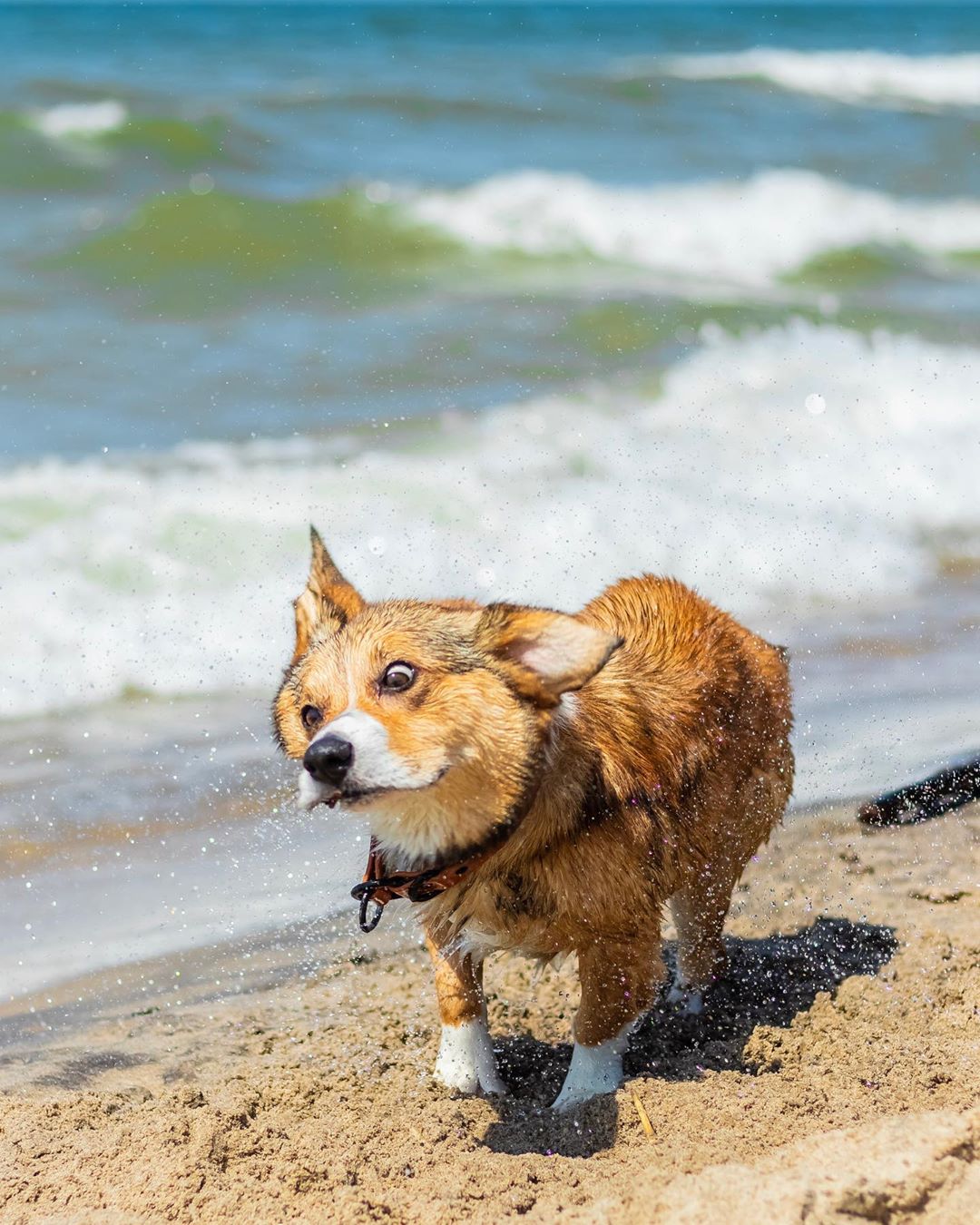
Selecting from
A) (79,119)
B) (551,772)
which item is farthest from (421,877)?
(79,119)

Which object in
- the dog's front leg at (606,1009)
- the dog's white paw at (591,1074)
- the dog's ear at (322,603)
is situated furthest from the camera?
the dog's white paw at (591,1074)

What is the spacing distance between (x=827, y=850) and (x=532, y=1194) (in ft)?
8.86

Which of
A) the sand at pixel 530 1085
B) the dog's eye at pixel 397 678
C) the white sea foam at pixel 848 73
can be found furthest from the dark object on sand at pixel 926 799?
the white sea foam at pixel 848 73

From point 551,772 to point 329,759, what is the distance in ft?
2.72

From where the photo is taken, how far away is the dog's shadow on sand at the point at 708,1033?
416 cm

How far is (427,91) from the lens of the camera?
22.5 m

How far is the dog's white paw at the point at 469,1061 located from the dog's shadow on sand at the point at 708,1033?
0.29 feet

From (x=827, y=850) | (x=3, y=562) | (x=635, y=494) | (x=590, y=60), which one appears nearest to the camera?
(x=827, y=850)

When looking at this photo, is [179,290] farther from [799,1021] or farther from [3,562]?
[799,1021]

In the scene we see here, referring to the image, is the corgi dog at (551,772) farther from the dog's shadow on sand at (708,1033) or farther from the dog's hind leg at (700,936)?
the dog's shadow on sand at (708,1033)

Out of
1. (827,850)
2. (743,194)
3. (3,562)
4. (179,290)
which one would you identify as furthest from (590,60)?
(827,850)

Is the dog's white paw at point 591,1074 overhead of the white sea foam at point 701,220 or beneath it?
beneath

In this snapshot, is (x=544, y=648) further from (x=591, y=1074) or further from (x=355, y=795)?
(x=591, y=1074)

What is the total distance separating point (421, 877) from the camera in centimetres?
374
